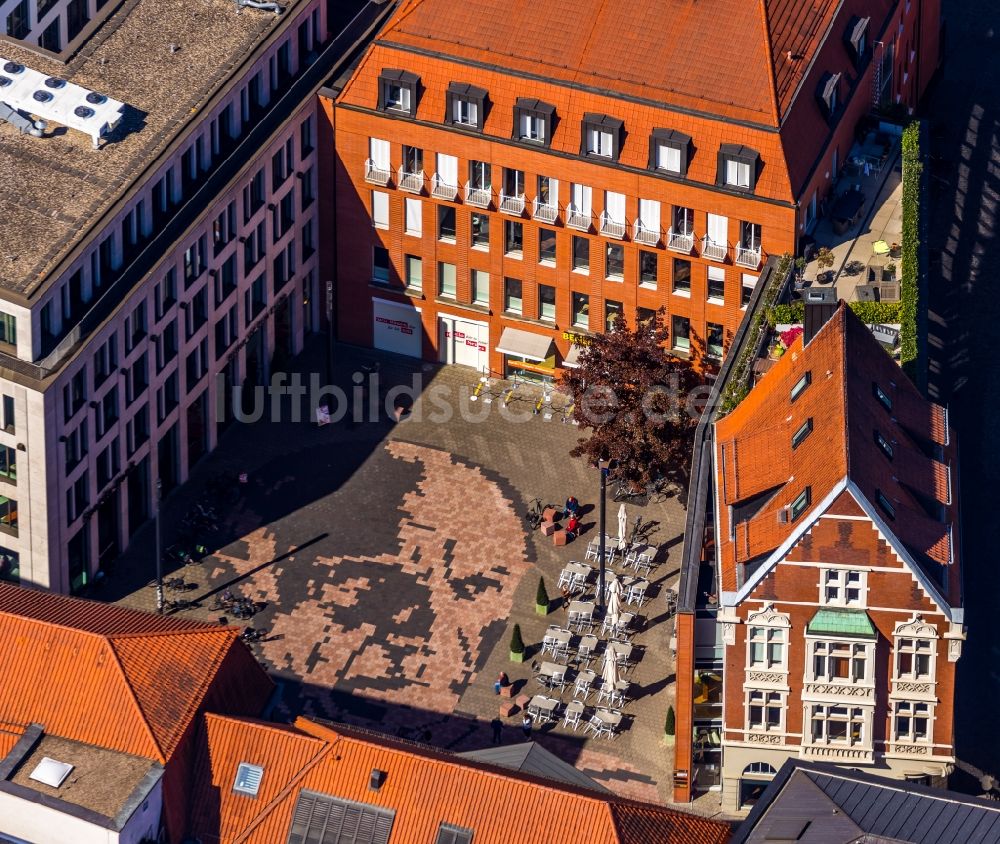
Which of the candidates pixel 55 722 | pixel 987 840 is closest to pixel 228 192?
pixel 55 722

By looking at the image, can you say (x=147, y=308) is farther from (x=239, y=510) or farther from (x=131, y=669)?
(x=131, y=669)

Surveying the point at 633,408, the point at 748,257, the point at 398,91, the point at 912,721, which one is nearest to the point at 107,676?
the point at 912,721

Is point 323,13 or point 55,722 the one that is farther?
point 323,13

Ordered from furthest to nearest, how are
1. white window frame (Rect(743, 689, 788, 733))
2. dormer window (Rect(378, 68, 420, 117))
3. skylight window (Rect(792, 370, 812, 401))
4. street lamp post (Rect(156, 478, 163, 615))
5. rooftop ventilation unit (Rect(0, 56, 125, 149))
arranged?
dormer window (Rect(378, 68, 420, 117)), rooftop ventilation unit (Rect(0, 56, 125, 149)), street lamp post (Rect(156, 478, 163, 615)), skylight window (Rect(792, 370, 812, 401)), white window frame (Rect(743, 689, 788, 733))

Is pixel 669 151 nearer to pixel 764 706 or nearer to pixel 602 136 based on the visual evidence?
pixel 602 136

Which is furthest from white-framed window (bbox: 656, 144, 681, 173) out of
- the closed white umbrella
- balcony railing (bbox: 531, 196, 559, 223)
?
the closed white umbrella

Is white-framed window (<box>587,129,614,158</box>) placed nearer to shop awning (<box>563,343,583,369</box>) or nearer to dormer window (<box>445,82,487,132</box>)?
dormer window (<box>445,82,487,132</box>)

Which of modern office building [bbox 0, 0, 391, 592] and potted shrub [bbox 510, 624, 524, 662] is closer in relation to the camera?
modern office building [bbox 0, 0, 391, 592]
